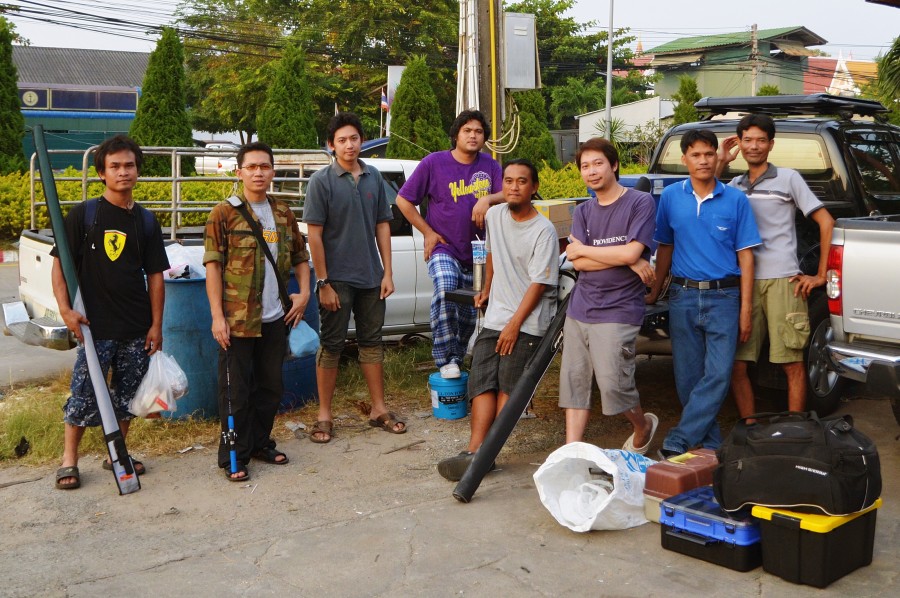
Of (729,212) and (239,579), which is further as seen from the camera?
(729,212)

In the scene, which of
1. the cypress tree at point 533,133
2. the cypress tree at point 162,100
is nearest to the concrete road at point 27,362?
the cypress tree at point 162,100

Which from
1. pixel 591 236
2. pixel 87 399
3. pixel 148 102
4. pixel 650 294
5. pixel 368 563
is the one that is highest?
pixel 148 102

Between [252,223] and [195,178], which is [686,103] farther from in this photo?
[252,223]

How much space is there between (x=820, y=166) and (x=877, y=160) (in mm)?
628

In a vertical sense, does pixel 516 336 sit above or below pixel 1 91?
below

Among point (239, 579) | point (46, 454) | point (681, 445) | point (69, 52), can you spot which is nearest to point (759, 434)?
point (681, 445)

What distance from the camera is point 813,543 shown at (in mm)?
3900

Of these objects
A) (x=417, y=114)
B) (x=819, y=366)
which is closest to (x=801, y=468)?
(x=819, y=366)

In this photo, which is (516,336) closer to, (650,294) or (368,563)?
(650,294)

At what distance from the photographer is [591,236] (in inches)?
205

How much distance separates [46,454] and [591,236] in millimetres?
3531

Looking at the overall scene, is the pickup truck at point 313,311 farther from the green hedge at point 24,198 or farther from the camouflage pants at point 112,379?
the green hedge at point 24,198

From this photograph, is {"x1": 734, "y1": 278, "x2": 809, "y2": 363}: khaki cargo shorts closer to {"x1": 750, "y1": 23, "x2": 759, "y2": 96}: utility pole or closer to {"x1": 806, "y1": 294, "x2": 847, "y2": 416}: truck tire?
{"x1": 806, "y1": 294, "x2": 847, "y2": 416}: truck tire

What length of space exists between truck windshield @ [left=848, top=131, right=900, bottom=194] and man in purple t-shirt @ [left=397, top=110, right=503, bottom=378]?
280 centimetres
